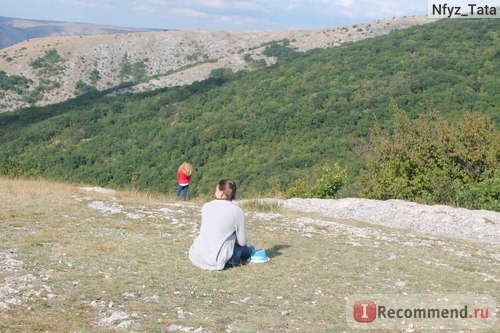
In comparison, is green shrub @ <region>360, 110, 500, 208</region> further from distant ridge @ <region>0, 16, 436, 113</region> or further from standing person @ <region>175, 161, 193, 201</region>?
distant ridge @ <region>0, 16, 436, 113</region>

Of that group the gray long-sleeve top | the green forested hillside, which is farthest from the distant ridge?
the gray long-sleeve top

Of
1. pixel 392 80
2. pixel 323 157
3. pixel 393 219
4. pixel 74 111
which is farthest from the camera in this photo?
pixel 74 111

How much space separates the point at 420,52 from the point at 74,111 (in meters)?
56.6

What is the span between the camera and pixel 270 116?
232ft

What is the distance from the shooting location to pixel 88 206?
1495cm

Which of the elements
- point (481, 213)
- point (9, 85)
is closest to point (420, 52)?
point (481, 213)

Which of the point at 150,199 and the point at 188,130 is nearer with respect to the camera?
the point at 150,199

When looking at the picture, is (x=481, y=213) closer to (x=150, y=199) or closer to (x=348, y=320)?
(x=150, y=199)

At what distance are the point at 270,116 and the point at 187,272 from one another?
62.9m

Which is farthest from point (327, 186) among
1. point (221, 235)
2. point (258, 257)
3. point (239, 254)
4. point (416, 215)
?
point (221, 235)

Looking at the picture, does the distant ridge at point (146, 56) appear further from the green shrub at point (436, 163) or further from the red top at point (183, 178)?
the red top at point (183, 178)

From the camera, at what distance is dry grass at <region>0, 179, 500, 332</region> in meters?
6.48

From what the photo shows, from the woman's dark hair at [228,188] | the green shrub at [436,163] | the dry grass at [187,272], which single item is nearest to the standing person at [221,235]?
the woman's dark hair at [228,188]

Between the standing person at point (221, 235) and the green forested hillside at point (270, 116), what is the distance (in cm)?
3460
